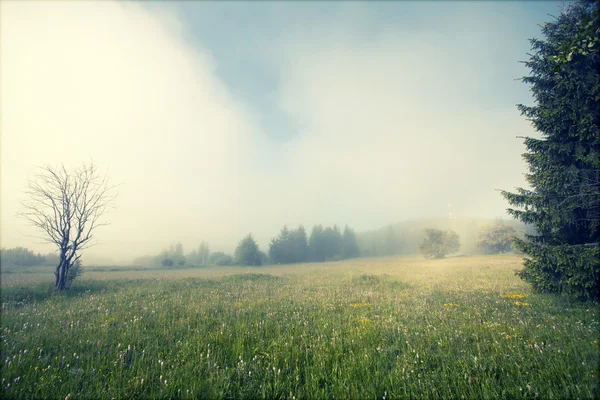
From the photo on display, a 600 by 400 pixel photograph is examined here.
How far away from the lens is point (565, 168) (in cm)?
860

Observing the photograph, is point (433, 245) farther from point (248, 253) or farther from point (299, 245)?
point (248, 253)

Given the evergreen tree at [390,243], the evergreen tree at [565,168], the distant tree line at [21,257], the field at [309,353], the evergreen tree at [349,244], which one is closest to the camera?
the field at [309,353]

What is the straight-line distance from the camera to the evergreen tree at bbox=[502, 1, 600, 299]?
7.91m

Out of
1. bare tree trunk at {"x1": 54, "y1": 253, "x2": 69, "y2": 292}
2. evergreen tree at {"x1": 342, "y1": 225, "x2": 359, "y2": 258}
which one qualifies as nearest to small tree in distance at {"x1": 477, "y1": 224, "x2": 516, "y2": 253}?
evergreen tree at {"x1": 342, "y1": 225, "x2": 359, "y2": 258}

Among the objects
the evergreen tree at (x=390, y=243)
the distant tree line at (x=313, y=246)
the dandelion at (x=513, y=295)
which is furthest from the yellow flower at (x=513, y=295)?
the evergreen tree at (x=390, y=243)

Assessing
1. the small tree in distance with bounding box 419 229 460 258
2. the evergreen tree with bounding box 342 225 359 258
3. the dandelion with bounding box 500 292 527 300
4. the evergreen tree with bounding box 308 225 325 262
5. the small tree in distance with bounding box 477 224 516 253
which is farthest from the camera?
the evergreen tree with bounding box 342 225 359 258

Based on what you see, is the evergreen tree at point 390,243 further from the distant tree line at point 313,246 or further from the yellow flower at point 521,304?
the yellow flower at point 521,304

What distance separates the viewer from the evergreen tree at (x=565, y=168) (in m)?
7.91

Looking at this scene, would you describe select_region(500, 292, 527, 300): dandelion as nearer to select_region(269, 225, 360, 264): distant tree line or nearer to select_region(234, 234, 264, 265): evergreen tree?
select_region(234, 234, 264, 265): evergreen tree

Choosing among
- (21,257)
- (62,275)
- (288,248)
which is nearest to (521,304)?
(62,275)

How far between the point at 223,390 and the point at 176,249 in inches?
6012

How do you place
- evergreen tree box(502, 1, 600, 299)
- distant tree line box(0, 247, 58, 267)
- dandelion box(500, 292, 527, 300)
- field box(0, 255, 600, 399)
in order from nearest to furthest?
field box(0, 255, 600, 399)
evergreen tree box(502, 1, 600, 299)
dandelion box(500, 292, 527, 300)
distant tree line box(0, 247, 58, 267)

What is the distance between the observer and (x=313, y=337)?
587 centimetres

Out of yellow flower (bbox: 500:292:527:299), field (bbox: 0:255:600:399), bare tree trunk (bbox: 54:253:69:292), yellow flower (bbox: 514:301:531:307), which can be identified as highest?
bare tree trunk (bbox: 54:253:69:292)
